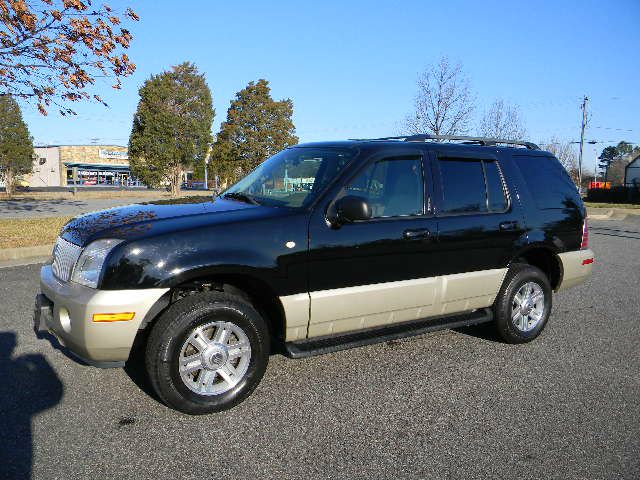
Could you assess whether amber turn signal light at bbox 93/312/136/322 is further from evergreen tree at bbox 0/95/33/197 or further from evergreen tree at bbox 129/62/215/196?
evergreen tree at bbox 0/95/33/197

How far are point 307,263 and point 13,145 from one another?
39.2 metres

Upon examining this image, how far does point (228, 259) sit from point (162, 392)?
949 millimetres

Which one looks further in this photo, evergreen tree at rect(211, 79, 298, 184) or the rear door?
evergreen tree at rect(211, 79, 298, 184)

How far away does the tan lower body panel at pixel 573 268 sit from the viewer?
5.37m

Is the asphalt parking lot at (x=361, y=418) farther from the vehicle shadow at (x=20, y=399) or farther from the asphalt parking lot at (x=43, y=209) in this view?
the asphalt parking lot at (x=43, y=209)

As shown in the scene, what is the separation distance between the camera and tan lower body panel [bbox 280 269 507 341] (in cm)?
381

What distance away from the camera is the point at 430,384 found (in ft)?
13.3

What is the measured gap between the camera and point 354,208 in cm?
372

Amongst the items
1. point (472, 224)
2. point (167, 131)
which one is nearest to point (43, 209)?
point (167, 131)

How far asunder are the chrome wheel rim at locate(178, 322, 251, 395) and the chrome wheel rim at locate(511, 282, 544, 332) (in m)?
2.74

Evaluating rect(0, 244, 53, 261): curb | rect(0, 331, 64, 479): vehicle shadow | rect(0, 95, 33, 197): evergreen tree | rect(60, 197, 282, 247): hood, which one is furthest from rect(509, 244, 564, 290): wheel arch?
rect(0, 95, 33, 197): evergreen tree

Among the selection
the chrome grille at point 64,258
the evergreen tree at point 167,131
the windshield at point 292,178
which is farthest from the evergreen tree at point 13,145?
the chrome grille at point 64,258

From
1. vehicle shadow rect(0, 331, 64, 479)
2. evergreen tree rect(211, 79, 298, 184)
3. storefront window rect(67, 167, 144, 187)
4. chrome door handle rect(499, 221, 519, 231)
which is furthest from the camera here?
storefront window rect(67, 167, 144, 187)

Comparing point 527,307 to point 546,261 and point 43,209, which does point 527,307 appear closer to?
point 546,261
